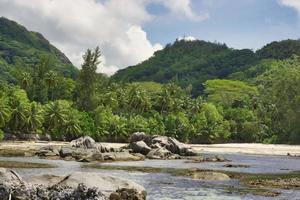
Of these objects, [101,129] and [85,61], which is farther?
[85,61]

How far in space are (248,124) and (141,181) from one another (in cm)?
12584

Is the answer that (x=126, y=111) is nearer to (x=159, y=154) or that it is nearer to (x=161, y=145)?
(x=161, y=145)

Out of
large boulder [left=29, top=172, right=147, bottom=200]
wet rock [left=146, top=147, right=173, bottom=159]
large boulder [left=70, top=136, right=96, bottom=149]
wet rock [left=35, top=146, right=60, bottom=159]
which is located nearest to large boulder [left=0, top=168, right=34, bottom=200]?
large boulder [left=29, top=172, right=147, bottom=200]

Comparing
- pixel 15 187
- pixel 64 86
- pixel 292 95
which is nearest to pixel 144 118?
pixel 64 86

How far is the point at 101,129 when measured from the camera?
140m

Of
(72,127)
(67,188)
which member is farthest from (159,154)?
(67,188)

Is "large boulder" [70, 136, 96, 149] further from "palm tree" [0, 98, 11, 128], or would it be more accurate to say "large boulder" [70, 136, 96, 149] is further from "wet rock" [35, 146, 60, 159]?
"palm tree" [0, 98, 11, 128]

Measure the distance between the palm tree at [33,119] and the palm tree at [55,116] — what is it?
3117mm

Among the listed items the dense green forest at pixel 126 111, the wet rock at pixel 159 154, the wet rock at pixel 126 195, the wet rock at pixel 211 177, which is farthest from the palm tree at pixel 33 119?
the wet rock at pixel 126 195

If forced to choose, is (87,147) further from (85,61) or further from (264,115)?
(264,115)

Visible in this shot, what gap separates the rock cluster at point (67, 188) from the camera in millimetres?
26609

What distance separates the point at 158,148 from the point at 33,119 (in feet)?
157

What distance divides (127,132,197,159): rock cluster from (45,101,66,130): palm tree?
38.6 meters

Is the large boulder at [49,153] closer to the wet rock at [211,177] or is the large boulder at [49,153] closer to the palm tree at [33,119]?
the wet rock at [211,177]
